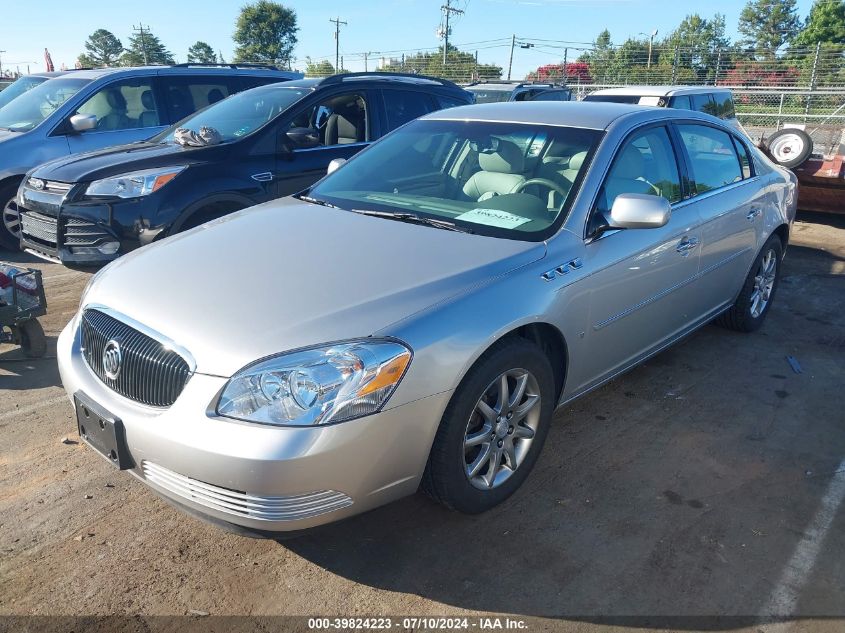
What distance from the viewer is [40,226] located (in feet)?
18.8

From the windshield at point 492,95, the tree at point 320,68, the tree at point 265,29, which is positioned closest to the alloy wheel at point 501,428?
the windshield at point 492,95

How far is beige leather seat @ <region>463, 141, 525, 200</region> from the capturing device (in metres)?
3.61

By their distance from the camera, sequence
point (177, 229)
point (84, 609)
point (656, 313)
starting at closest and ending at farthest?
point (84, 609) < point (656, 313) < point (177, 229)

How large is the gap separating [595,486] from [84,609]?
2162mm

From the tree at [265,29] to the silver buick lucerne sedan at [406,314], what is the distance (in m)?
68.7

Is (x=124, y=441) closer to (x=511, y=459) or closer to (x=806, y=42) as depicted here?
(x=511, y=459)

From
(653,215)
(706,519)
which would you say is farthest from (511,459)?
(653,215)

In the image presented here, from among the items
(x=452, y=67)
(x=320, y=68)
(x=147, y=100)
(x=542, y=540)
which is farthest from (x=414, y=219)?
(x=320, y=68)

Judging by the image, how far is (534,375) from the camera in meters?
3.00

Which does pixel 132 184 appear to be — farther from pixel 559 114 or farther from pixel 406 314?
pixel 406 314

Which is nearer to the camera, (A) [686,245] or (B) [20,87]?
(A) [686,245]

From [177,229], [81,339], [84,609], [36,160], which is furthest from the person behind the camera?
Result: [36,160]

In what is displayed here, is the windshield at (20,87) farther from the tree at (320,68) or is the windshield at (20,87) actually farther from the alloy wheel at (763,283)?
the tree at (320,68)

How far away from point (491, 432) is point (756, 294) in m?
3.29
